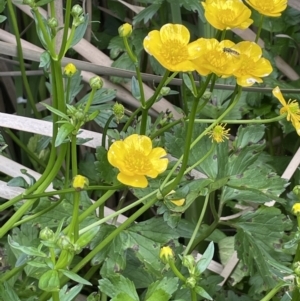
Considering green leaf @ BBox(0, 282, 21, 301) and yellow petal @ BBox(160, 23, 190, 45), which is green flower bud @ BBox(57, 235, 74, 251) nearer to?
green leaf @ BBox(0, 282, 21, 301)

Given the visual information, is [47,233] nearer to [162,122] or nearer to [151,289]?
[151,289]

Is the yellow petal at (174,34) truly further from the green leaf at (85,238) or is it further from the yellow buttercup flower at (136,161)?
the green leaf at (85,238)

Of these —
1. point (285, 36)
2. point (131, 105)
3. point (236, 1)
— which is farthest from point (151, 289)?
point (285, 36)

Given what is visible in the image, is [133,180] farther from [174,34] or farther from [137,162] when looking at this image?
[174,34]

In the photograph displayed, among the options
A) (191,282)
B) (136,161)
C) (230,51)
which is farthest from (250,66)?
(191,282)

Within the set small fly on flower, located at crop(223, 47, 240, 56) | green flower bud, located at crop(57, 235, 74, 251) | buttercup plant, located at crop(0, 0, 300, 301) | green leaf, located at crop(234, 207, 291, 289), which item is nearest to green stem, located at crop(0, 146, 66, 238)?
buttercup plant, located at crop(0, 0, 300, 301)

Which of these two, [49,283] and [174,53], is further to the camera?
[174,53]

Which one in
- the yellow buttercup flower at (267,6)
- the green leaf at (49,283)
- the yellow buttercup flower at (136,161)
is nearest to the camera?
the green leaf at (49,283)

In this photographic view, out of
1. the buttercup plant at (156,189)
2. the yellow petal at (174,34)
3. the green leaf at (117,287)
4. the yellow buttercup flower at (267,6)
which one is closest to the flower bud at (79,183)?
the buttercup plant at (156,189)
